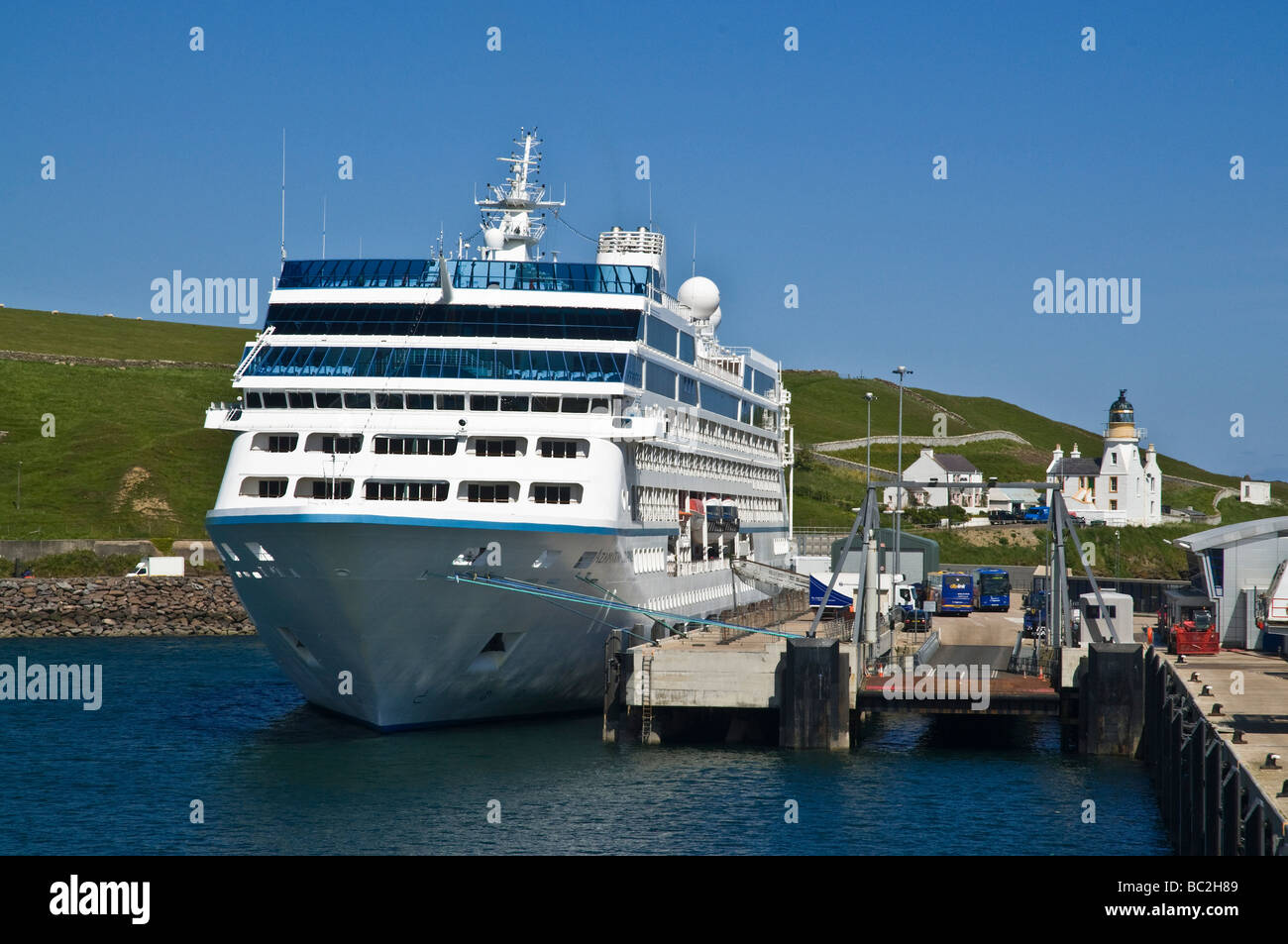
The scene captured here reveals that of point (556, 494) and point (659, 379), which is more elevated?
point (659, 379)

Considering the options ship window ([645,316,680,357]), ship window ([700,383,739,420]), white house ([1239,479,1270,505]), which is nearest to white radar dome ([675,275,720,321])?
ship window ([700,383,739,420])

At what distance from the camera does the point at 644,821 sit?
29.6 metres

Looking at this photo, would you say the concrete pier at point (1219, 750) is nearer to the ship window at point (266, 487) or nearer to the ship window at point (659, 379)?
the ship window at point (659, 379)

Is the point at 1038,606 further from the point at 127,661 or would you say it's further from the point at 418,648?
the point at 127,661

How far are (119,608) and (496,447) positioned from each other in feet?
149

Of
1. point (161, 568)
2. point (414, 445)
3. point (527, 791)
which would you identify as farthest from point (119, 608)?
point (527, 791)

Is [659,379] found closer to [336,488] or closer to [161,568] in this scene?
[336,488]

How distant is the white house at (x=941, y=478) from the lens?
12306 cm

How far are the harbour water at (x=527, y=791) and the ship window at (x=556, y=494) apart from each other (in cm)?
618

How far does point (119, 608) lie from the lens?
7644 cm

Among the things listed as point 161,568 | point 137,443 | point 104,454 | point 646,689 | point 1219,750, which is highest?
point 137,443

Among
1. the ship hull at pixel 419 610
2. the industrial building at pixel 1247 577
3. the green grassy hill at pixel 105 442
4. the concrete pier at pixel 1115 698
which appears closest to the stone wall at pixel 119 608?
the green grassy hill at pixel 105 442
